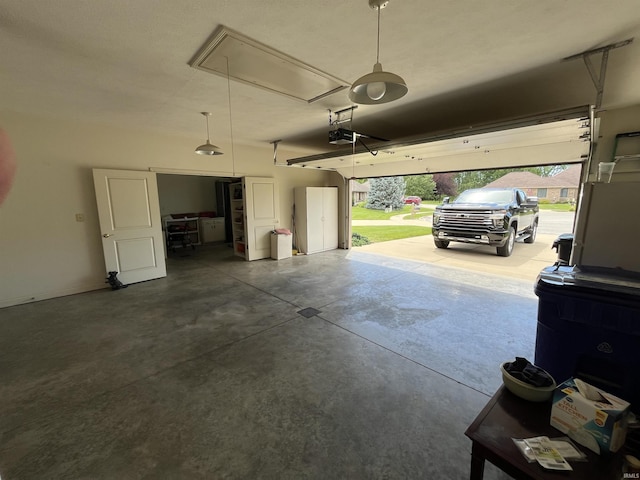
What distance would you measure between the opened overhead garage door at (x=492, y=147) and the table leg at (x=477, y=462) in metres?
3.16

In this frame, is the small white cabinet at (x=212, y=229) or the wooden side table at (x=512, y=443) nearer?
the wooden side table at (x=512, y=443)

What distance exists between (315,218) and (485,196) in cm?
475

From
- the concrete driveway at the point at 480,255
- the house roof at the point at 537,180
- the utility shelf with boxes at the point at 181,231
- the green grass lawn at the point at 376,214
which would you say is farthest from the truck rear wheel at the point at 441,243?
the green grass lawn at the point at 376,214

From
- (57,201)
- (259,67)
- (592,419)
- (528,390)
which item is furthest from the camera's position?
(57,201)

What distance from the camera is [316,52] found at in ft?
7.50

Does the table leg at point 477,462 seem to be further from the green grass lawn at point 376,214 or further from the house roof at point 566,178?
the house roof at point 566,178

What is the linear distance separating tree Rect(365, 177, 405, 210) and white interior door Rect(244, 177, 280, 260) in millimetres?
13911

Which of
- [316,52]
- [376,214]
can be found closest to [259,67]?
[316,52]

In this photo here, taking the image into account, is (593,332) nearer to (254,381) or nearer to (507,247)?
(254,381)

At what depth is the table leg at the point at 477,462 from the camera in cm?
111

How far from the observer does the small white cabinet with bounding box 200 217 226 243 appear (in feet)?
29.4

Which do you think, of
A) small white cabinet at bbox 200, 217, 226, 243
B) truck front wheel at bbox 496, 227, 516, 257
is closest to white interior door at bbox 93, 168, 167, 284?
small white cabinet at bbox 200, 217, 226, 243

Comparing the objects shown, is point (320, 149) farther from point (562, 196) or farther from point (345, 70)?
point (562, 196)

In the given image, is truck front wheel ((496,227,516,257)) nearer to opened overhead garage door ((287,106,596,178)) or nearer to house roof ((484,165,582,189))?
opened overhead garage door ((287,106,596,178))
